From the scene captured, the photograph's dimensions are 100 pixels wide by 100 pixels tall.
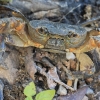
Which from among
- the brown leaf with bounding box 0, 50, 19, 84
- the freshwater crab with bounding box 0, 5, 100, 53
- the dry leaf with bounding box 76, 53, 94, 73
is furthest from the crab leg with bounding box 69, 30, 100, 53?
the brown leaf with bounding box 0, 50, 19, 84

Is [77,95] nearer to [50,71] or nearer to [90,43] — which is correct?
[50,71]

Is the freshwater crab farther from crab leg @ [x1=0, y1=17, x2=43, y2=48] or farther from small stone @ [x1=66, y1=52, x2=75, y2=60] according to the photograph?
small stone @ [x1=66, y1=52, x2=75, y2=60]

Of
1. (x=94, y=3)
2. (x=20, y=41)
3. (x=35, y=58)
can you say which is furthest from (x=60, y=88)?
(x=94, y=3)

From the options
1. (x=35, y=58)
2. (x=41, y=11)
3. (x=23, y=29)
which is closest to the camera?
(x=23, y=29)

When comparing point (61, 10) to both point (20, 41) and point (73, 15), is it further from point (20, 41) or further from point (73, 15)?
point (20, 41)

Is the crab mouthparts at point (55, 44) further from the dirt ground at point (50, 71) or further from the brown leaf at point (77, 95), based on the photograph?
the brown leaf at point (77, 95)

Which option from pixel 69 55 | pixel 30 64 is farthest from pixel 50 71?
pixel 69 55

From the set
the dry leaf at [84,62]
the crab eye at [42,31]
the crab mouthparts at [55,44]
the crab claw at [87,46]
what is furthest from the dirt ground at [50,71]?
the crab eye at [42,31]
